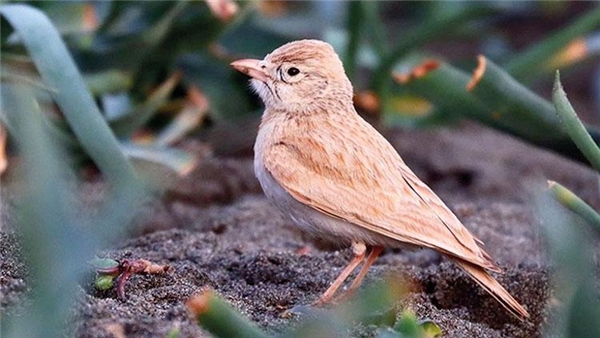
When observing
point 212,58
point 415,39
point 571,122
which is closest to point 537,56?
point 415,39

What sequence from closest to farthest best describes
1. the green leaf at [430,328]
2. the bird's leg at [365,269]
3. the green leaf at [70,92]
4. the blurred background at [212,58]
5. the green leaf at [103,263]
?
the green leaf at [430,328], the green leaf at [103,263], the bird's leg at [365,269], the green leaf at [70,92], the blurred background at [212,58]

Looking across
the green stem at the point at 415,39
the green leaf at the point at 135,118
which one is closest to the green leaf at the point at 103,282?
the green leaf at the point at 135,118

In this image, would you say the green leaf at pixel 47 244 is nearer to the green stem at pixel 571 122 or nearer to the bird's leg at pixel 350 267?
the bird's leg at pixel 350 267

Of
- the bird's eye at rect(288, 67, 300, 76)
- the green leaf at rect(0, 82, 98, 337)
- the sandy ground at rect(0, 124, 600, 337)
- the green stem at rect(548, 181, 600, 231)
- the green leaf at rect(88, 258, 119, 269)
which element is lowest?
the sandy ground at rect(0, 124, 600, 337)

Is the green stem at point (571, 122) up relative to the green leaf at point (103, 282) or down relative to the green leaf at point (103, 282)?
up

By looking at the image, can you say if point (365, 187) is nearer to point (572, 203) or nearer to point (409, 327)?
point (572, 203)

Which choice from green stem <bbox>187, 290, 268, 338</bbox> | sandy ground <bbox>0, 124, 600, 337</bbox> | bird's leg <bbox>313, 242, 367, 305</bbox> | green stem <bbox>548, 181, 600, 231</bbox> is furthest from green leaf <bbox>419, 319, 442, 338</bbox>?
bird's leg <bbox>313, 242, 367, 305</bbox>

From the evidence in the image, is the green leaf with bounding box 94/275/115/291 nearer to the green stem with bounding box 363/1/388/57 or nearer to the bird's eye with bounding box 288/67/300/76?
the bird's eye with bounding box 288/67/300/76
